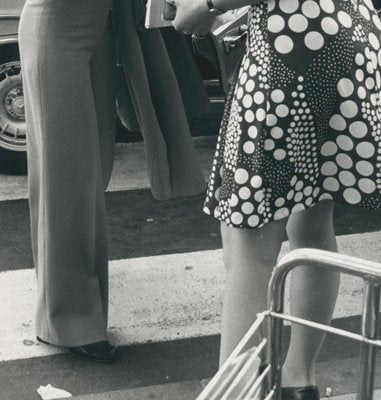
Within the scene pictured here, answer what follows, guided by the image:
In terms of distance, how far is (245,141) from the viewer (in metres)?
2.55

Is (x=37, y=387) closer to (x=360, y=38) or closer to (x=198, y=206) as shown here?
(x=360, y=38)

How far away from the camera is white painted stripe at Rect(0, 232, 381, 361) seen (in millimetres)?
3773

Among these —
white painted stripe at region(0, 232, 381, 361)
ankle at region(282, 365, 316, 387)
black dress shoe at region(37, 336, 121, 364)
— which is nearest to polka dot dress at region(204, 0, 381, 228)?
ankle at region(282, 365, 316, 387)

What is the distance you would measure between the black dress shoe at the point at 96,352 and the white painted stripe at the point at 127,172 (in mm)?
2151

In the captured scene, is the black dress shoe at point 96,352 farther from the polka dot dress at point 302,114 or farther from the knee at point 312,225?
the polka dot dress at point 302,114

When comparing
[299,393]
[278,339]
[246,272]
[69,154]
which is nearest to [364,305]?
[278,339]

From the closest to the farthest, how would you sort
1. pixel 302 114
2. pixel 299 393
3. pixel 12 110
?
pixel 302 114, pixel 299 393, pixel 12 110

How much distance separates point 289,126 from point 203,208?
83cm

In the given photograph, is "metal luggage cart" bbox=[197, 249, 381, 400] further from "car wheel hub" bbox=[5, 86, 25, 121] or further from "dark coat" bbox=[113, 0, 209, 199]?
"car wheel hub" bbox=[5, 86, 25, 121]

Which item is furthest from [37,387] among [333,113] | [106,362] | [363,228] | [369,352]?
[363,228]

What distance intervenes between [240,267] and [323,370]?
36.1 inches

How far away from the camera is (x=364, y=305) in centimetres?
172

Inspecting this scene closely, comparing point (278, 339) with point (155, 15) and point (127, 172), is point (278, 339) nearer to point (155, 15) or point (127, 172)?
point (155, 15)

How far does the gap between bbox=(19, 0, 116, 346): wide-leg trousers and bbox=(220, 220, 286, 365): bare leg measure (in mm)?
738
